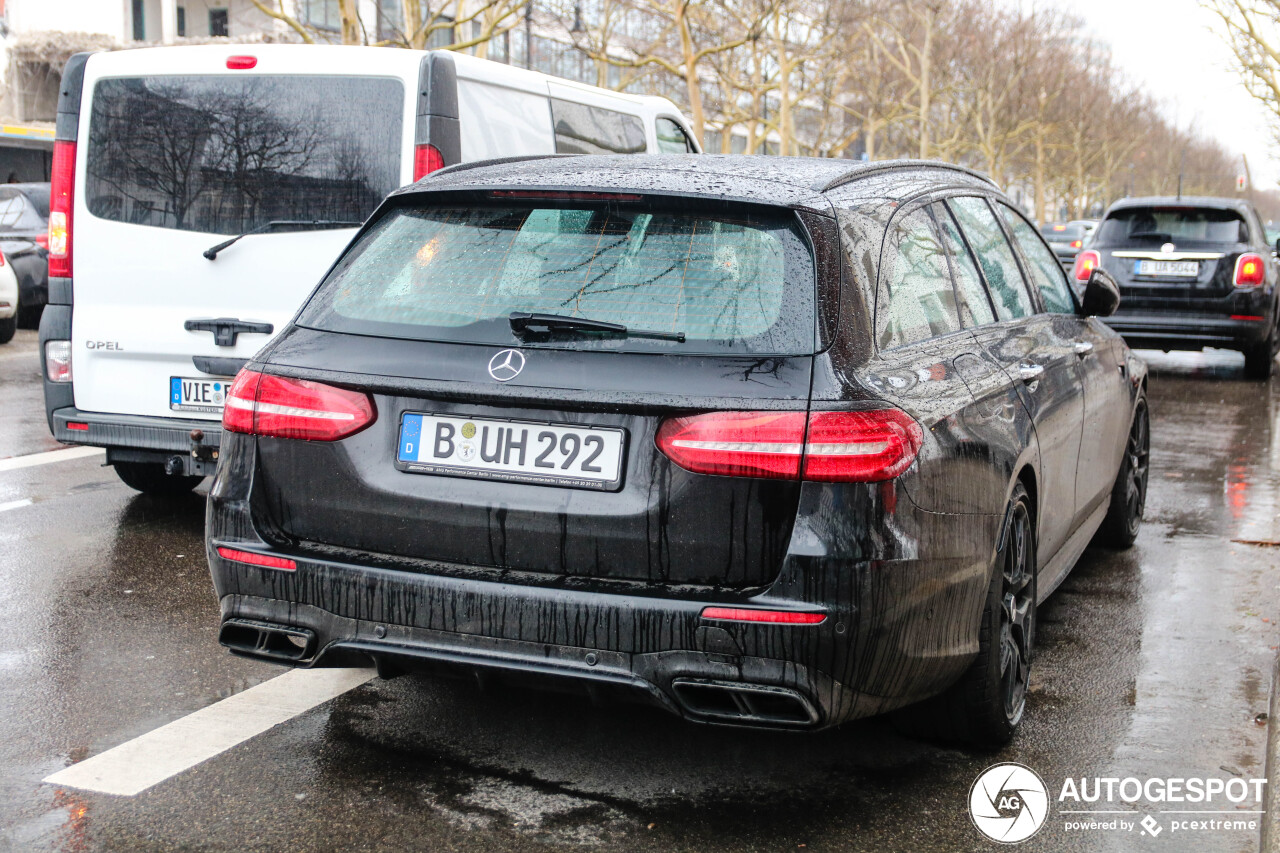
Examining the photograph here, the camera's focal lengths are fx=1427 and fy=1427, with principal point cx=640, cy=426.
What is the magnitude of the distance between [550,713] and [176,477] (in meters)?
3.92

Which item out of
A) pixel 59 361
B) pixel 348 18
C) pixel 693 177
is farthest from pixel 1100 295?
pixel 348 18

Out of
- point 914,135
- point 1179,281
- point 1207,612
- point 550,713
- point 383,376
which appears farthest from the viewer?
point 914,135

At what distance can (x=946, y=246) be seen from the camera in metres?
4.18

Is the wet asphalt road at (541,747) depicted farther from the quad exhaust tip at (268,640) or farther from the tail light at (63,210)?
the tail light at (63,210)

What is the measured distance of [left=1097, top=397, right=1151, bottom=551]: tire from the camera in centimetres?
625

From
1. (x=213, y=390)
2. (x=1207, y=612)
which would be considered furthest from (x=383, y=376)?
(x=1207, y=612)

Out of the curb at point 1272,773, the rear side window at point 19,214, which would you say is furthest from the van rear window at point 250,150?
the rear side window at point 19,214

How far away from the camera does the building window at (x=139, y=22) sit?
53.2 meters

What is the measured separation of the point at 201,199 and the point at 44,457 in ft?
9.74

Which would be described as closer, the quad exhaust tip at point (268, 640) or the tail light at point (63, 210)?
the quad exhaust tip at point (268, 640)

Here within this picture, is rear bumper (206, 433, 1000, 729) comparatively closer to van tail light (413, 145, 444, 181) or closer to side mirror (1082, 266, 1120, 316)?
side mirror (1082, 266, 1120, 316)

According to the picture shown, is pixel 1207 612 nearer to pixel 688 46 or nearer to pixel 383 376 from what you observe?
pixel 383 376

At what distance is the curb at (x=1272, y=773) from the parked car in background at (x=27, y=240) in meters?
14.5

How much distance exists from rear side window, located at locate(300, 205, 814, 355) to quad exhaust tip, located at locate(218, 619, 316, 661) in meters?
0.74
